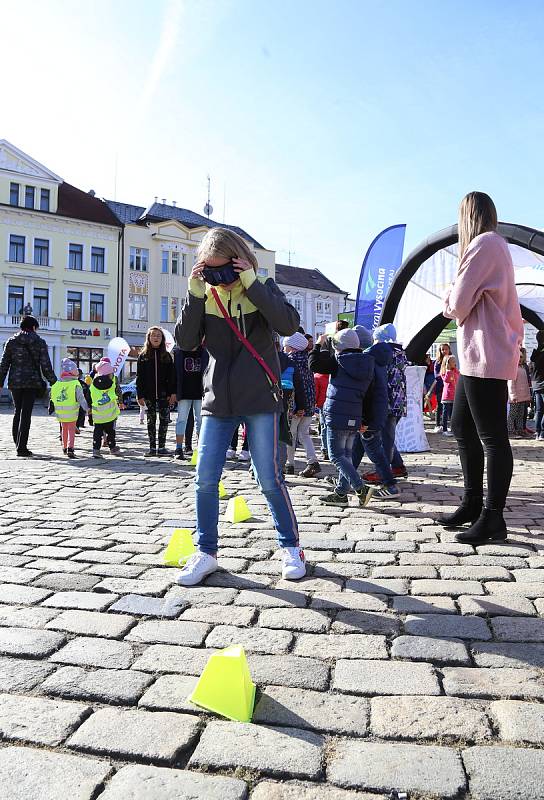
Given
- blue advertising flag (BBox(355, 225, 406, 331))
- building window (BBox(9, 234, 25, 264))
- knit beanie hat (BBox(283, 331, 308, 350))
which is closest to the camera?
knit beanie hat (BBox(283, 331, 308, 350))

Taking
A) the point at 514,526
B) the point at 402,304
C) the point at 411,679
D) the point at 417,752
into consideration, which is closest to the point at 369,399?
the point at 514,526

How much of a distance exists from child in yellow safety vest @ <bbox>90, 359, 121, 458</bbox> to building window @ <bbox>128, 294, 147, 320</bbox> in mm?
39273

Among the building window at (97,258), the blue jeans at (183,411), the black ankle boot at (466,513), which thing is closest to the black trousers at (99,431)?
the blue jeans at (183,411)

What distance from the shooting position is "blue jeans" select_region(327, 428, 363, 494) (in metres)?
6.02

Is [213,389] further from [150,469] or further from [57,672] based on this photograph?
[150,469]

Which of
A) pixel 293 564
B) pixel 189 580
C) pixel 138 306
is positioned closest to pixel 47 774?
pixel 189 580

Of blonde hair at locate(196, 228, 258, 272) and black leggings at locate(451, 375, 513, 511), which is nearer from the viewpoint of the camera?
blonde hair at locate(196, 228, 258, 272)

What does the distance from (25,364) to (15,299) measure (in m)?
36.3

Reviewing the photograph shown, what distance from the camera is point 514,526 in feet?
17.0

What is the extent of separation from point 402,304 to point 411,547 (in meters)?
14.0

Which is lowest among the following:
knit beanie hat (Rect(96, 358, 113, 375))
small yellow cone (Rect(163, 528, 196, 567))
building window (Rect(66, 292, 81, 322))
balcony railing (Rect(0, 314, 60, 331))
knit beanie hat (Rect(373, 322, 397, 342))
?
small yellow cone (Rect(163, 528, 196, 567))

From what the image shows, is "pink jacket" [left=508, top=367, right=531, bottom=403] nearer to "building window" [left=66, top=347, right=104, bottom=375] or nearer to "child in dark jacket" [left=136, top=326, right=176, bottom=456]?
"child in dark jacket" [left=136, top=326, right=176, bottom=456]

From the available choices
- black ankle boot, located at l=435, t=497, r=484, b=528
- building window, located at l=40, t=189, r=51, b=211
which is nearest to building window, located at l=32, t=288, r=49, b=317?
building window, located at l=40, t=189, r=51, b=211

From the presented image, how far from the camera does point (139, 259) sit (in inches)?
1949
